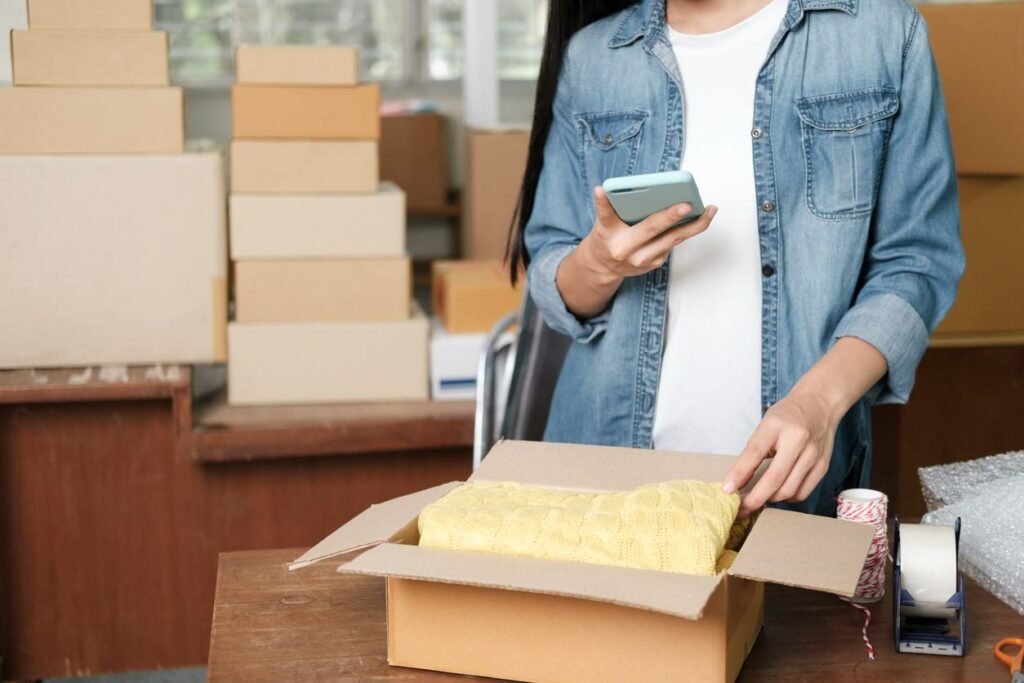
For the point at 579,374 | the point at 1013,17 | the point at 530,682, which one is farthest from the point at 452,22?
the point at 530,682

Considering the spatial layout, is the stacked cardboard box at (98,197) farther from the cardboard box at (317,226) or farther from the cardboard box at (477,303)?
the cardboard box at (477,303)

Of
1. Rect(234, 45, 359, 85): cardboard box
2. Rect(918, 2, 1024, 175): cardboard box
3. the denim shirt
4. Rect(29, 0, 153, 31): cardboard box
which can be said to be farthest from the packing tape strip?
Rect(29, 0, 153, 31): cardboard box

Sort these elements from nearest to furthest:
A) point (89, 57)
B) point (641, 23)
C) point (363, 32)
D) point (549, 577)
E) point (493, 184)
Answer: point (549, 577) → point (641, 23) → point (89, 57) → point (493, 184) → point (363, 32)

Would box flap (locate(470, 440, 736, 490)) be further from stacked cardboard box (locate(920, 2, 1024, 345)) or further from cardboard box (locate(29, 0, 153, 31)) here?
cardboard box (locate(29, 0, 153, 31))

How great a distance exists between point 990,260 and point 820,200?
0.94 meters

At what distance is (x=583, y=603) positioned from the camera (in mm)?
922

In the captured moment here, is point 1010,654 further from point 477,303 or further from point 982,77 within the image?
point 477,303

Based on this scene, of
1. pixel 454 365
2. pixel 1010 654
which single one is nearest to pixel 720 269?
pixel 1010 654

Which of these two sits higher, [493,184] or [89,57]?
[89,57]

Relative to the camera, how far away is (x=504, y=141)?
280 cm

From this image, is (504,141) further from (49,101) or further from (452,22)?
(452,22)

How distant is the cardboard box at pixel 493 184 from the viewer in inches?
110

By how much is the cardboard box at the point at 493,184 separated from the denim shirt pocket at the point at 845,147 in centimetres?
152

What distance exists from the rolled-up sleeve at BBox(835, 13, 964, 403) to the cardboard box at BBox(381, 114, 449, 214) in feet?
11.6
